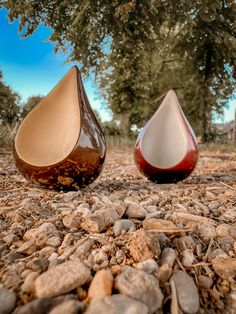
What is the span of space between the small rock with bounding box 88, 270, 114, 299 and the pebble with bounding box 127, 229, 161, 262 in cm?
16

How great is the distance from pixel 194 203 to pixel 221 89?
11254 millimetres

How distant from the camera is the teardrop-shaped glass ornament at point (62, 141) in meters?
1.68

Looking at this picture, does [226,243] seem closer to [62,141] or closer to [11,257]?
[11,257]

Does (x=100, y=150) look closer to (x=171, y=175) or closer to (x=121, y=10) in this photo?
(x=171, y=175)

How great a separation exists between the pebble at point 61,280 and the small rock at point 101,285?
1.3 inches

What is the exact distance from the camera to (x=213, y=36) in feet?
29.0

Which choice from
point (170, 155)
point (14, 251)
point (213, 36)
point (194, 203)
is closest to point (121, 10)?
point (213, 36)

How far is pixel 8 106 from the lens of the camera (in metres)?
9.30

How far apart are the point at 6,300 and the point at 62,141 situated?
1212 mm

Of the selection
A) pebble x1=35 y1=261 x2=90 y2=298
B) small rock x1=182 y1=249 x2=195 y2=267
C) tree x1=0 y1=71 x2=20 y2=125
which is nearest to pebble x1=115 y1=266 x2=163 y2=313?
pebble x1=35 y1=261 x2=90 y2=298

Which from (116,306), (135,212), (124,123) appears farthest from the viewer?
(124,123)

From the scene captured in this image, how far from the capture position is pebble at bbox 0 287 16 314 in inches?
25.3

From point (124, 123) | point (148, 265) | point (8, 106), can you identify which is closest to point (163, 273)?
point (148, 265)

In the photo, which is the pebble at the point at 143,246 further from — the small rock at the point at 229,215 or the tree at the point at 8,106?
the tree at the point at 8,106
